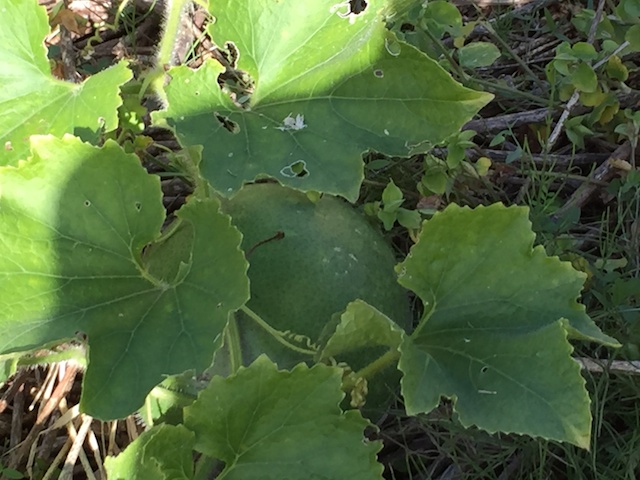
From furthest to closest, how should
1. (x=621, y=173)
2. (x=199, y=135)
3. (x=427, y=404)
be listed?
(x=621, y=173)
(x=199, y=135)
(x=427, y=404)

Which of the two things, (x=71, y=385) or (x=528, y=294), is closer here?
(x=528, y=294)

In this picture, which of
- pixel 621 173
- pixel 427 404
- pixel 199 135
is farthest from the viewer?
pixel 621 173

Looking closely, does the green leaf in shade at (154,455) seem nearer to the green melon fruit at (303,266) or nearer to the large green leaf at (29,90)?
the green melon fruit at (303,266)

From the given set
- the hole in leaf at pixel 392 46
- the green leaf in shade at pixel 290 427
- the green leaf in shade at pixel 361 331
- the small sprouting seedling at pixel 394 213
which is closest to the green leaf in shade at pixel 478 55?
the small sprouting seedling at pixel 394 213

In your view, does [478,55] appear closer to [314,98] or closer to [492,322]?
[314,98]

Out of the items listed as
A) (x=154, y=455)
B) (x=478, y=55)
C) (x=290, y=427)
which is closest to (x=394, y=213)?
(x=478, y=55)

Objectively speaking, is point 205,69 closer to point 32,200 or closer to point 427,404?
point 32,200

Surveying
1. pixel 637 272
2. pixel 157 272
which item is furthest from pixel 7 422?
pixel 637 272

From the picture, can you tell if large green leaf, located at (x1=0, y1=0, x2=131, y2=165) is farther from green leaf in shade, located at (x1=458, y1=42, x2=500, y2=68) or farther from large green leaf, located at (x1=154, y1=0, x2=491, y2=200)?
green leaf in shade, located at (x1=458, y1=42, x2=500, y2=68)
